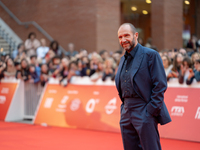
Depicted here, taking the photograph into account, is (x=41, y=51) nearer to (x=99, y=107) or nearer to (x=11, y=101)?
(x=11, y=101)

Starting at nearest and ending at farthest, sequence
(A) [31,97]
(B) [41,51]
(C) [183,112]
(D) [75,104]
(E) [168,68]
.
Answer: (C) [183,112] < (E) [168,68] < (D) [75,104] < (A) [31,97] < (B) [41,51]

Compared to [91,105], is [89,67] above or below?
above

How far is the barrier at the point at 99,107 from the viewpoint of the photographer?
6832 mm

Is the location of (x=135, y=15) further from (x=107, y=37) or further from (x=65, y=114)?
(x=65, y=114)

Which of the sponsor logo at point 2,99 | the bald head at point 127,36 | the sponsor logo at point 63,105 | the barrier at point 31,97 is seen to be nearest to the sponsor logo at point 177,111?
the sponsor logo at point 63,105

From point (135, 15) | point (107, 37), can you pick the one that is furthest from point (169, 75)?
point (135, 15)

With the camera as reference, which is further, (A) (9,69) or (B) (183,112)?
(A) (9,69)

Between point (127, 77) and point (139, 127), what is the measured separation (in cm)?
63

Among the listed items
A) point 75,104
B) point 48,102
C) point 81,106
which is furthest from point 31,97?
point 81,106

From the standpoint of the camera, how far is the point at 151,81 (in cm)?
352

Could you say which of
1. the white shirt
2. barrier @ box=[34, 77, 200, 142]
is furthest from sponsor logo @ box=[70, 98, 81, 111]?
the white shirt

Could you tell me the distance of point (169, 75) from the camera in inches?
293

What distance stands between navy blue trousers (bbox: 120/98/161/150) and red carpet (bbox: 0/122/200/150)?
262 cm

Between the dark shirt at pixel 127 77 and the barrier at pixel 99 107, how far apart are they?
362 cm
